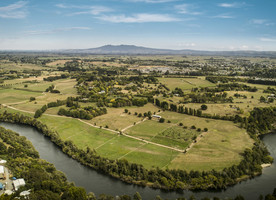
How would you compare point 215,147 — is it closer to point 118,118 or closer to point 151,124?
point 151,124

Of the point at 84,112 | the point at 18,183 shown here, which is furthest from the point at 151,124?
the point at 18,183

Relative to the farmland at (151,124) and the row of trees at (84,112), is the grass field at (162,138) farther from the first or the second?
the row of trees at (84,112)

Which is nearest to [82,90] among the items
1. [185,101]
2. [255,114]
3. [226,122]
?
[185,101]

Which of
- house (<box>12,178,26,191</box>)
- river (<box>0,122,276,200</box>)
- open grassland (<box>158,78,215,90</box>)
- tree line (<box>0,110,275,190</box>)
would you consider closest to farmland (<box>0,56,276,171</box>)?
tree line (<box>0,110,275,190</box>)

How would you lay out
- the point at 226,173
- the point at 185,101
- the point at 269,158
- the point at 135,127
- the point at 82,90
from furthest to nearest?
the point at 82,90
the point at 185,101
the point at 135,127
the point at 269,158
the point at 226,173

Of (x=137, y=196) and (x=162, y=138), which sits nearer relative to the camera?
(x=137, y=196)

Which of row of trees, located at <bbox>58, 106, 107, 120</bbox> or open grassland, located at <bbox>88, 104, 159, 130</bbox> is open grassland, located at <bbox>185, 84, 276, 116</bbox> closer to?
open grassland, located at <bbox>88, 104, 159, 130</bbox>

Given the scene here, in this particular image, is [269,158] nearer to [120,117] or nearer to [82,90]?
[120,117]
